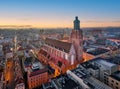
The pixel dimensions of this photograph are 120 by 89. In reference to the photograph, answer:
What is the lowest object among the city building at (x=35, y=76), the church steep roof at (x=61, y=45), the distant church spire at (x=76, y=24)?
the city building at (x=35, y=76)

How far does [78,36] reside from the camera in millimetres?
56688

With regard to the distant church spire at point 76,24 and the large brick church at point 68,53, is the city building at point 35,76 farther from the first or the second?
the distant church spire at point 76,24

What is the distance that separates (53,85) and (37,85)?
33.4 feet

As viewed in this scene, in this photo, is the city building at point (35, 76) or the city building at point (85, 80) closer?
the city building at point (85, 80)

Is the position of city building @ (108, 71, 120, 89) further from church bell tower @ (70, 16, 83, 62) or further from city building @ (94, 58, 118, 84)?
church bell tower @ (70, 16, 83, 62)

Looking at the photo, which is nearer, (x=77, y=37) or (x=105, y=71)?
(x=105, y=71)

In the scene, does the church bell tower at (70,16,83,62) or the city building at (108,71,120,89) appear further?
the church bell tower at (70,16,83,62)

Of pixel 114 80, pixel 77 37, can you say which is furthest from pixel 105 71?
pixel 77 37

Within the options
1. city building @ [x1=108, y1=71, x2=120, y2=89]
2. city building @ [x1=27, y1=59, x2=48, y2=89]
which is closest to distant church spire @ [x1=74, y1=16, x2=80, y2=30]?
city building @ [x1=27, y1=59, x2=48, y2=89]

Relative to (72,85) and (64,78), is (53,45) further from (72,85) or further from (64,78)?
(72,85)

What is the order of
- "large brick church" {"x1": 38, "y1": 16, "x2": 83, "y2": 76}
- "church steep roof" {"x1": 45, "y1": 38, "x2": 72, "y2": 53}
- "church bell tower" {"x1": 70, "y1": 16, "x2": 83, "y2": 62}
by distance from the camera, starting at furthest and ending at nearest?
"church bell tower" {"x1": 70, "y1": 16, "x2": 83, "y2": 62}, "church steep roof" {"x1": 45, "y1": 38, "x2": 72, "y2": 53}, "large brick church" {"x1": 38, "y1": 16, "x2": 83, "y2": 76}

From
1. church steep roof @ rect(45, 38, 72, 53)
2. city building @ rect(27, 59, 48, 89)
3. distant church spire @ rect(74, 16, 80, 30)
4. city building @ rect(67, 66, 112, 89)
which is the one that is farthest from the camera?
distant church spire @ rect(74, 16, 80, 30)

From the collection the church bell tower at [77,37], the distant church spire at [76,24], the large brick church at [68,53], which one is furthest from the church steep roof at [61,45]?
the distant church spire at [76,24]

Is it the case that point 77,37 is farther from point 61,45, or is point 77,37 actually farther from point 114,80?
point 114,80
